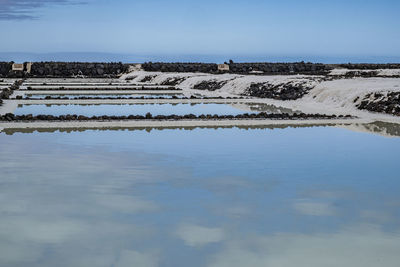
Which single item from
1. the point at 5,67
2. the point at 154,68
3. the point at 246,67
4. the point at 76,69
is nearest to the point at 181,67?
the point at 154,68

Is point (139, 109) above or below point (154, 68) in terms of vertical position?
below

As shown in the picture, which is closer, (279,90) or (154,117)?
(154,117)

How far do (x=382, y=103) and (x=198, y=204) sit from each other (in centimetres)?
977

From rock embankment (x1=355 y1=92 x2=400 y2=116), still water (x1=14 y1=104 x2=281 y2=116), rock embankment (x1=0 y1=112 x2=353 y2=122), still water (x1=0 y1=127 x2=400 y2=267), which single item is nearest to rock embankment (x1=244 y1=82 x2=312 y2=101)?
still water (x1=14 y1=104 x2=281 y2=116)

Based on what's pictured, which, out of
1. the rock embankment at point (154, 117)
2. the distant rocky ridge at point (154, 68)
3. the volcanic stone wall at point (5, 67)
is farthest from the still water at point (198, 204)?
the volcanic stone wall at point (5, 67)

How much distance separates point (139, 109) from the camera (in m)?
13.4

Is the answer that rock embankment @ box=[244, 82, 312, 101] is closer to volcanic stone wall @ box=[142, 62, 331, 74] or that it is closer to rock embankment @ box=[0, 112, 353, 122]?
rock embankment @ box=[0, 112, 353, 122]

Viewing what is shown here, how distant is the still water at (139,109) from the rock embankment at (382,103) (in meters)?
2.15

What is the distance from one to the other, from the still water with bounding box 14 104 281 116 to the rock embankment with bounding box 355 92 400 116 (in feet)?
7.07

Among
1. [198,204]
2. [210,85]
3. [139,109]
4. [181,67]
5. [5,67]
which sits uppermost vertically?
[181,67]

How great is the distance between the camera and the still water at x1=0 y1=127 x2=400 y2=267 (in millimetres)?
3432

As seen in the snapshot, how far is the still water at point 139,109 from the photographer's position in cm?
1238

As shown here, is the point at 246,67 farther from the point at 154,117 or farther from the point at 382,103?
the point at 154,117

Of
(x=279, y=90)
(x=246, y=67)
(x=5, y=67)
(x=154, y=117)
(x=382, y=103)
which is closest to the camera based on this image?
(x=154, y=117)
